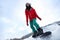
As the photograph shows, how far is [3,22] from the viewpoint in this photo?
152 inches

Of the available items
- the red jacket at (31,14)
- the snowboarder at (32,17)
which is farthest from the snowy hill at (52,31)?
the red jacket at (31,14)

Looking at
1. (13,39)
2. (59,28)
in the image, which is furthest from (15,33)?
(59,28)

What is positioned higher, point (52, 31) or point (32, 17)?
point (32, 17)

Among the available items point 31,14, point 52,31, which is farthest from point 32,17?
point 52,31

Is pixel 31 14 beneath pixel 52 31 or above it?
Answer: above

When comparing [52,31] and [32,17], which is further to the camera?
[32,17]

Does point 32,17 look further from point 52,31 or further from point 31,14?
point 52,31

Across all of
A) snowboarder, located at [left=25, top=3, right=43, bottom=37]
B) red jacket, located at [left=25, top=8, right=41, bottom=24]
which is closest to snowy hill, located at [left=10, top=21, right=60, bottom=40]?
snowboarder, located at [left=25, top=3, right=43, bottom=37]

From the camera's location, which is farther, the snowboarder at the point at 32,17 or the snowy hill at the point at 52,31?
the snowboarder at the point at 32,17

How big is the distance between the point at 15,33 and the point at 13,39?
4.0 inches

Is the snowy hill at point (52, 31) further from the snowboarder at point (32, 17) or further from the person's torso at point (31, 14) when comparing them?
the person's torso at point (31, 14)

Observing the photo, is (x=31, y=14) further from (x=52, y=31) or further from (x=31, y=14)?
(x=52, y=31)

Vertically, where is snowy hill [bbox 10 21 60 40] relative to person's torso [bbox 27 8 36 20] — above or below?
below

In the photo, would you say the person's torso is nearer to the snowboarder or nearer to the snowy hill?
the snowboarder
